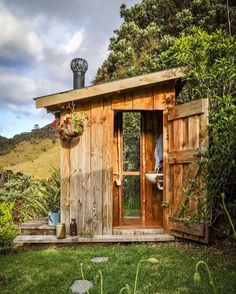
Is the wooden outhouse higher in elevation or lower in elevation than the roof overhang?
lower

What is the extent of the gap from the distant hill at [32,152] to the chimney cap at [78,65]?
7845mm

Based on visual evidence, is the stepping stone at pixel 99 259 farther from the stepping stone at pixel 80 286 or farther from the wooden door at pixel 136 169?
the wooden door at pixel 136 169

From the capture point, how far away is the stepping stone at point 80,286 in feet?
12.3

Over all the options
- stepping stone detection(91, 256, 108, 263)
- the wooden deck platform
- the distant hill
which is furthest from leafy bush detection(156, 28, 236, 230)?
the distant hill

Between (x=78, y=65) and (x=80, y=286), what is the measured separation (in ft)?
14.1

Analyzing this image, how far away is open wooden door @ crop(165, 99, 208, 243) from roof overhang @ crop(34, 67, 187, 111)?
574mm

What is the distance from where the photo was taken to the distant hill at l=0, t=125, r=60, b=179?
1521 centimetres

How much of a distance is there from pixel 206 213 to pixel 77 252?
6.46 feet

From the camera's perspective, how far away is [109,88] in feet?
19.8

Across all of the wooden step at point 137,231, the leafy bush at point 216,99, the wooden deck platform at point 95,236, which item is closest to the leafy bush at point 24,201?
the wooden deck platform at point 95,236

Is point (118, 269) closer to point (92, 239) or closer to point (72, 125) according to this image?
point (92, 239)

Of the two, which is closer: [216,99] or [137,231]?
[216,99]

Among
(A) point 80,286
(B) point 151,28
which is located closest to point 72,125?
(A) point 80,286

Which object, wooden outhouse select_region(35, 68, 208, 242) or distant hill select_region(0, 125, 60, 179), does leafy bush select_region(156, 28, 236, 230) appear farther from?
distant hill select_region(0, 125, 60, 179)
